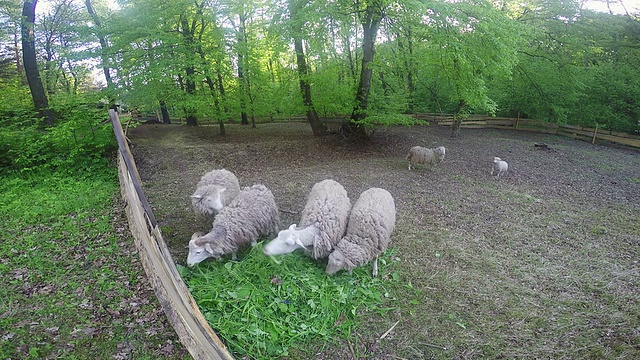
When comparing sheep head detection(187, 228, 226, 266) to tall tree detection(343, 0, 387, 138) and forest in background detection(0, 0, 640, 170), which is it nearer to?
forest in background detection(0, 0, 640, 170)

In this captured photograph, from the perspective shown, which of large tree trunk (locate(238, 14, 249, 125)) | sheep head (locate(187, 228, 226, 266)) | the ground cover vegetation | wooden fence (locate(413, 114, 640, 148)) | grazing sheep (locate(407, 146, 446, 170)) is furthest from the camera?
wooden fence (locate(413, 114, 640, 148))

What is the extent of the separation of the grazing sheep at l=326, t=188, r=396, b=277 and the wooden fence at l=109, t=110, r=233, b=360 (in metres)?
1.92

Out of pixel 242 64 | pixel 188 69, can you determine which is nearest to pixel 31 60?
pixel 188 69

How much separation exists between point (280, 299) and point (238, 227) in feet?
4.56

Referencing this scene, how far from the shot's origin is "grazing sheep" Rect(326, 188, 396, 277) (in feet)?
15.1

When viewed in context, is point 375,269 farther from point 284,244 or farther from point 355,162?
point 355,162

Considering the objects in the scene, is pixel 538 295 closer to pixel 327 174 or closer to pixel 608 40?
pixel 327 174

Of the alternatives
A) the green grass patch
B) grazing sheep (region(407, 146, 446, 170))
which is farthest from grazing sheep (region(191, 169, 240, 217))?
grazing sheep (region(407, 146, 446, 170))

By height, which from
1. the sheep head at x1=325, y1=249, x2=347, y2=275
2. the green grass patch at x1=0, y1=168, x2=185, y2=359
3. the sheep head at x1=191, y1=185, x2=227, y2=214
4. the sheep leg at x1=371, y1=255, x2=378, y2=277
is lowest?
the green grass patch at x1=0, y1=168, x2=185, y2=359

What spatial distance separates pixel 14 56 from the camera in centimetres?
2034

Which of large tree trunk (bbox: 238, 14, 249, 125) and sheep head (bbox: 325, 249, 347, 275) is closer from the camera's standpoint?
sheep head (bbox: 325, 249, 347, 275)

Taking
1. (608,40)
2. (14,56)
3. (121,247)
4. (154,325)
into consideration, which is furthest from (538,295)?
(14,56)

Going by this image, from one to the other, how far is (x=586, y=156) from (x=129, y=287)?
50.2 ft

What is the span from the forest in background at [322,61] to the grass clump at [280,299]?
22.6 feet
